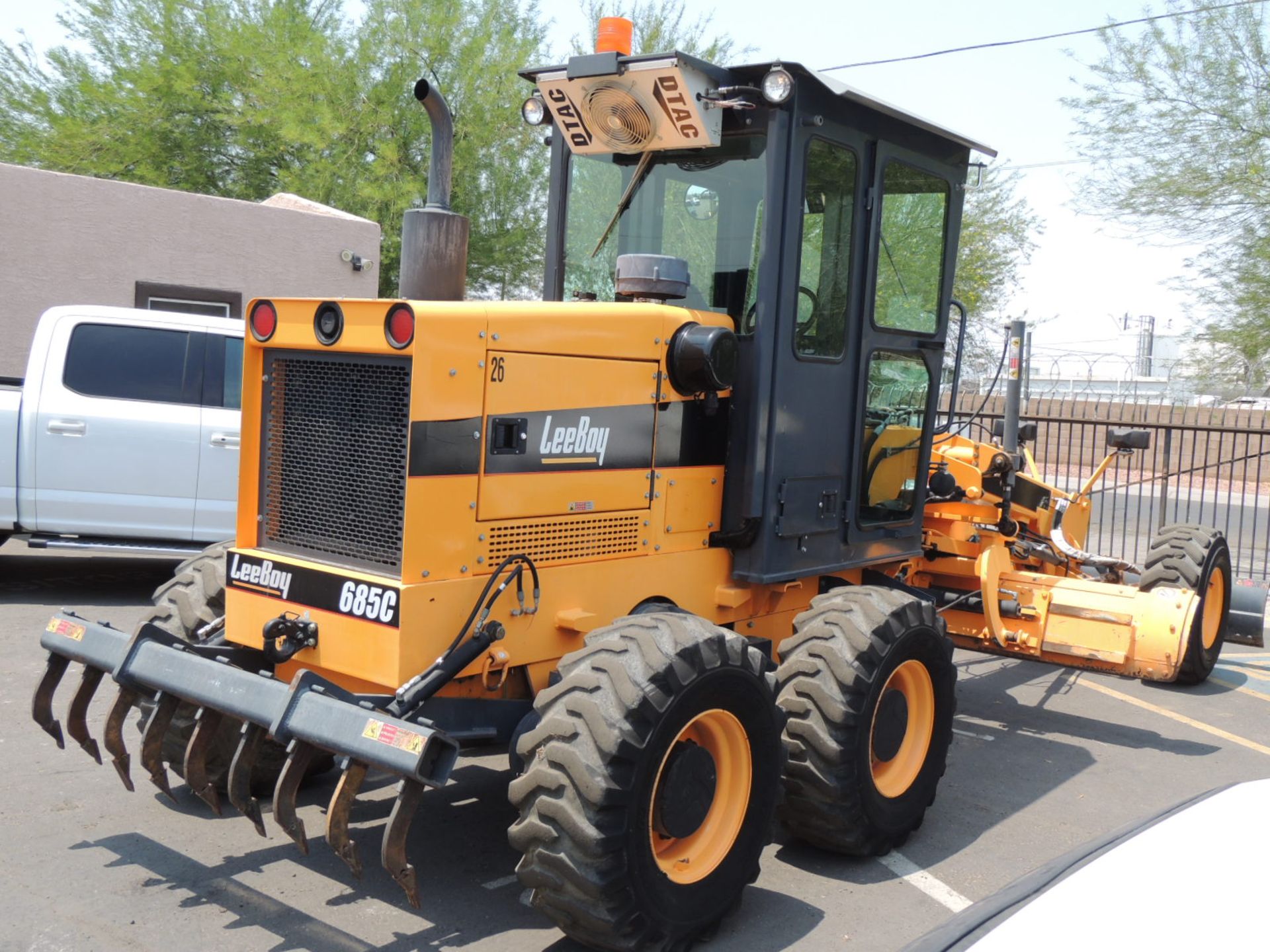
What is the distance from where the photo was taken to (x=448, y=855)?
4453 millimetres

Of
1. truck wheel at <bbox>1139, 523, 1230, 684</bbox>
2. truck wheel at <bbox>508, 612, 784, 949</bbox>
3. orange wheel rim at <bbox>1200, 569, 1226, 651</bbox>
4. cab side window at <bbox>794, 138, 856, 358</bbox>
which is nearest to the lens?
truck wheel at <bbox>508, 612, 784, 949</bbox>

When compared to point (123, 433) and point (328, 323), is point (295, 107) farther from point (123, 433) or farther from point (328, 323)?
point (328, 323)

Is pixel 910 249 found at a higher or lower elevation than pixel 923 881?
higher

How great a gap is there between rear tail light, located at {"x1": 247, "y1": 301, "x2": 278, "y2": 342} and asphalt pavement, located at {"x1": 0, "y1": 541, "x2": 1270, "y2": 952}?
169 cm

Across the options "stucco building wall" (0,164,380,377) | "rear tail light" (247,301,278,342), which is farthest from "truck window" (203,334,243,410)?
"stucco building wall" (0,164,380,377)

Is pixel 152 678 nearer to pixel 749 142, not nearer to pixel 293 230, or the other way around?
pixel 749 142

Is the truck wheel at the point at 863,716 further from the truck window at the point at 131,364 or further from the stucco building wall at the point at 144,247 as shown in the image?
the stucco building wall at the point at 144,247

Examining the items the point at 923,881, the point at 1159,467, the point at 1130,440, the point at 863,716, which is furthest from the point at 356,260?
the point at 1159,467

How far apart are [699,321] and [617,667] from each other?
5.25ft

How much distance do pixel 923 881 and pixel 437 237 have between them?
10.0 feet

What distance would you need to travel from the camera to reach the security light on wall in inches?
599

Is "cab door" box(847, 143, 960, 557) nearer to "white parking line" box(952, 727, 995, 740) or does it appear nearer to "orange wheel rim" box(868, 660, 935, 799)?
"orange wheel rim" box(868, 660, 935, 799)

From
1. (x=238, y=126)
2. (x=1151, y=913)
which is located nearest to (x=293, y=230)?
(x=238, y=126)

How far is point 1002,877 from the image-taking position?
179 inches
